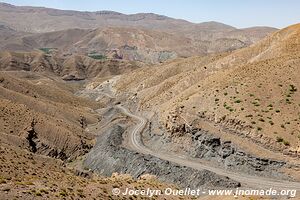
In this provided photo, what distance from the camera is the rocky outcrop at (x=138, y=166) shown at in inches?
1766

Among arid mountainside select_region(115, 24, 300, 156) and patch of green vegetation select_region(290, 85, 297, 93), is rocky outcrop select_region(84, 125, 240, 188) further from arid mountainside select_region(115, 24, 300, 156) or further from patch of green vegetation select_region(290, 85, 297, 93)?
patch of green vegetation select_region(290, 85, 297, 93)

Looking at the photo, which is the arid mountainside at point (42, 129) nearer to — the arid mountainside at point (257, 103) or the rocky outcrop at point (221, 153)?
the arid mountainside at point (257, 103)

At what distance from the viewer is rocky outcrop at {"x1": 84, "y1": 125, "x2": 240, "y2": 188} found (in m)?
44.9

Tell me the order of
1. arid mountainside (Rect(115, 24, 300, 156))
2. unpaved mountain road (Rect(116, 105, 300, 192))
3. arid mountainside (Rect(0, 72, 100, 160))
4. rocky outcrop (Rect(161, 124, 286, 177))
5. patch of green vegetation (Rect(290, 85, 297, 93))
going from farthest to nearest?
arid mountainside (Rect(0, 72, 100, 160))
patch of green vegetation (Rect(290, 85, 297, 93))
arid mountainside (Rect(115, 24, 300, 156))
rocky outcrop (Rect(161, 124, 286, 177))
unpaved mountain road (Rect(116, 105, 300, 192))

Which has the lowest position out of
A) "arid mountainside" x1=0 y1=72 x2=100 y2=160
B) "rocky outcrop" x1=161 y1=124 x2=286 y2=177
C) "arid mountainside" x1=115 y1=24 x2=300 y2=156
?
"arid mountainside" x1=0 y1=72 x2=100 y2=160

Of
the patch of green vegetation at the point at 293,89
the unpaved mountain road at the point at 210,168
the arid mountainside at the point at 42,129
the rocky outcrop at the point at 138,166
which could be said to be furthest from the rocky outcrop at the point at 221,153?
the arid mountainside at the point at 42,129

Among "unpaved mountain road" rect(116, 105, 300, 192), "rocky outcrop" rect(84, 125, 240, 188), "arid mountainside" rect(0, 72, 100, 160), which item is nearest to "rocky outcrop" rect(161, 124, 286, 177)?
"unpaved mountain road" rect(116, 105, 300, 192)

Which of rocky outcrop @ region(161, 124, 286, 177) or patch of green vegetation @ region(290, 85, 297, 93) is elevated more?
patch of green vegetation @ region(290, 85, 297, 93)

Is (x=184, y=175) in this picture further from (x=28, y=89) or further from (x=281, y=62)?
(x=28, y=89)

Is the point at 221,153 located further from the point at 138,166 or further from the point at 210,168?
the point at 138,166

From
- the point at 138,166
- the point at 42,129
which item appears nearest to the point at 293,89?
the point at 138,166

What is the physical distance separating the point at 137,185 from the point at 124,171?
17.5m

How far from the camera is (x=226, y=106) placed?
57.7 meters

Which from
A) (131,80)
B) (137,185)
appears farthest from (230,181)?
(131,80)
